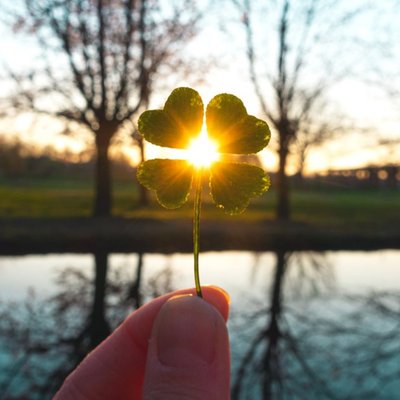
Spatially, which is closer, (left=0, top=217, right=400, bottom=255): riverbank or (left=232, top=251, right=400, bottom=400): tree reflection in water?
(left=232, top=251, right=400, bottom=400): tree reflection in water

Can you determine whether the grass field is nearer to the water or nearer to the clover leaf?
the water

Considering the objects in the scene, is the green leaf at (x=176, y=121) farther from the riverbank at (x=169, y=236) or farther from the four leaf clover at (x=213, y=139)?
the riverbank at (x=169, y=236)

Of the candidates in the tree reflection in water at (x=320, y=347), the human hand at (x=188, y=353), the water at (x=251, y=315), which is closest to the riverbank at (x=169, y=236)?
the water at (x=251, y=315)

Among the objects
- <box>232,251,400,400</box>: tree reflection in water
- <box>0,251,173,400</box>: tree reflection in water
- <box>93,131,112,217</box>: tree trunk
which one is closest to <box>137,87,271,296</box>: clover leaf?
<box>232,251,400,400</box>: tree reflection in water

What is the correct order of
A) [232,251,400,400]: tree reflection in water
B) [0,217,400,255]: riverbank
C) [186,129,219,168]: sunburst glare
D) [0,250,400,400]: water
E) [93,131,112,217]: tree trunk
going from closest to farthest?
[186,129,219,168]: sunburst glare → [232,251,400,400]: tree reflection in water → [0,250,400,400]: water → [0,217,400,255]: riverbank → [93,131,112,217]: tree trunk

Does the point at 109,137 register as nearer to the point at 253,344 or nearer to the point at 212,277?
the point at 212,277

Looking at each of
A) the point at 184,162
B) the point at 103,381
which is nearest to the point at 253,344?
the point at 103,381
